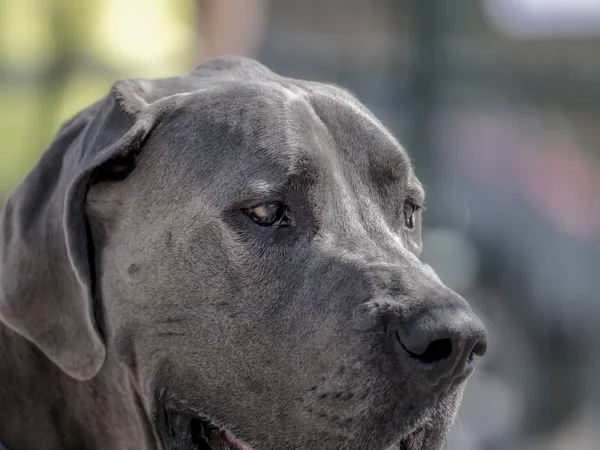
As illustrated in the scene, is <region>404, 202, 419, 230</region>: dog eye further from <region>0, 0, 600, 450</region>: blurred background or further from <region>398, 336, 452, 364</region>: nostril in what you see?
<region>0, 0, 600, 450</region>: blurred background

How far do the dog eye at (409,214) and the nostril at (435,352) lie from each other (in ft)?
2.56

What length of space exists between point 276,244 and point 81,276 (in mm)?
581

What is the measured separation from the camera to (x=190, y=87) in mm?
3666

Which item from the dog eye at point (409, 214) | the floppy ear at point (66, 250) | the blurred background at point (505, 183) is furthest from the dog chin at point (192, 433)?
the blurred background at point (505, 183)

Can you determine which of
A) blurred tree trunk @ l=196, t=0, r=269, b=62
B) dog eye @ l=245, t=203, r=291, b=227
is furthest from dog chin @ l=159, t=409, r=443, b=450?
blurred tree trunk @ l=196, t=0, r=269, b=62

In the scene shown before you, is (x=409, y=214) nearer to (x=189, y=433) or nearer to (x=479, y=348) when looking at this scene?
(x=479, y=348)

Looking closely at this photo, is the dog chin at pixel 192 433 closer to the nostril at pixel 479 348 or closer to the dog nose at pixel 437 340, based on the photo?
the dog nose at pixel 437 340

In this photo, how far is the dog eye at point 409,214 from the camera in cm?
372

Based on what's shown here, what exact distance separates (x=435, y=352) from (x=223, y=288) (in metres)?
0.66

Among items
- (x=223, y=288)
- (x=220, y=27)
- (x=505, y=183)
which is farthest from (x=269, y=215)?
(x=505, y=183)

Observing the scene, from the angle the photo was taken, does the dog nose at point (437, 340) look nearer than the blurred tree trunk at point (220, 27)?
Yes

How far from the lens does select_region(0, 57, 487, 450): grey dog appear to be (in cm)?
305

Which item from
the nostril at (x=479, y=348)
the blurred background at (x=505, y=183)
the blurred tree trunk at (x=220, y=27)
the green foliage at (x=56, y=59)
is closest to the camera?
the nostril at (x=479, y=348)

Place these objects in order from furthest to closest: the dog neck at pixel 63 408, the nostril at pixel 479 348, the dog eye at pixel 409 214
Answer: the dog eye at pixel 409 214 < the dog neck at pixel 63 408 < the nostril at pixel 479 348
